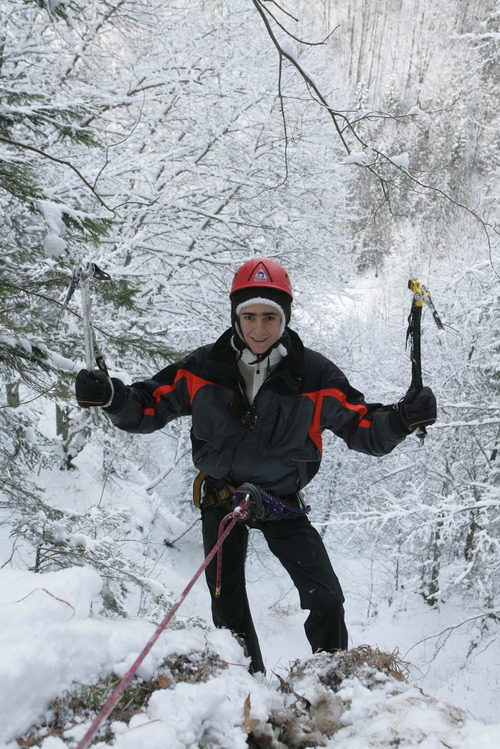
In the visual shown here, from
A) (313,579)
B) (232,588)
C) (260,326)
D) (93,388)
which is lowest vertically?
(232,588)

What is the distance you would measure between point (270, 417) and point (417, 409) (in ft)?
2.64

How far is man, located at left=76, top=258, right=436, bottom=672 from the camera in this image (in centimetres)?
265

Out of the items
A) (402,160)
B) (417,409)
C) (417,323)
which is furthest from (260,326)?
(402,160)

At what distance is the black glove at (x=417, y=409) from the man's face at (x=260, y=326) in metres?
0.85

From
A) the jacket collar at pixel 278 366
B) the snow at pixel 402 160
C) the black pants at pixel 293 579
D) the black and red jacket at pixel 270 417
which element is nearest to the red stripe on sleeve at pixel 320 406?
→ the black and red jacket at pixel 270 417

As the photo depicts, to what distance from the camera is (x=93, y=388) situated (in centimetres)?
263

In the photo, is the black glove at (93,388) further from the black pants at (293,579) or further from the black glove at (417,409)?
the black glove at (417,409)

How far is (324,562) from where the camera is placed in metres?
2.64

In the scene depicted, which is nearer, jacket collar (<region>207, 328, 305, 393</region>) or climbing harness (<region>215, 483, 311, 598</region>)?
climbing harness (<region>215, 483, 311, 598</region>)

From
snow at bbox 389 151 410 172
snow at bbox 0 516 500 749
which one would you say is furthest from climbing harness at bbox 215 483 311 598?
snow at bbox 389 151 410 172

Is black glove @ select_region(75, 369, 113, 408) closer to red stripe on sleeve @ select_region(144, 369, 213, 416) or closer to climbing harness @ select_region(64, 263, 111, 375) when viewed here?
climbing harness @ select_region(64, 263, 111, 375)

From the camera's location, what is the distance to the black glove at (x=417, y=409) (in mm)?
2449

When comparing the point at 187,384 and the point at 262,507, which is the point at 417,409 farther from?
the point at 187,384

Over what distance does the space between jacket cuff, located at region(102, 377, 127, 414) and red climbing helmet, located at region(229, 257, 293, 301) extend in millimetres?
879
